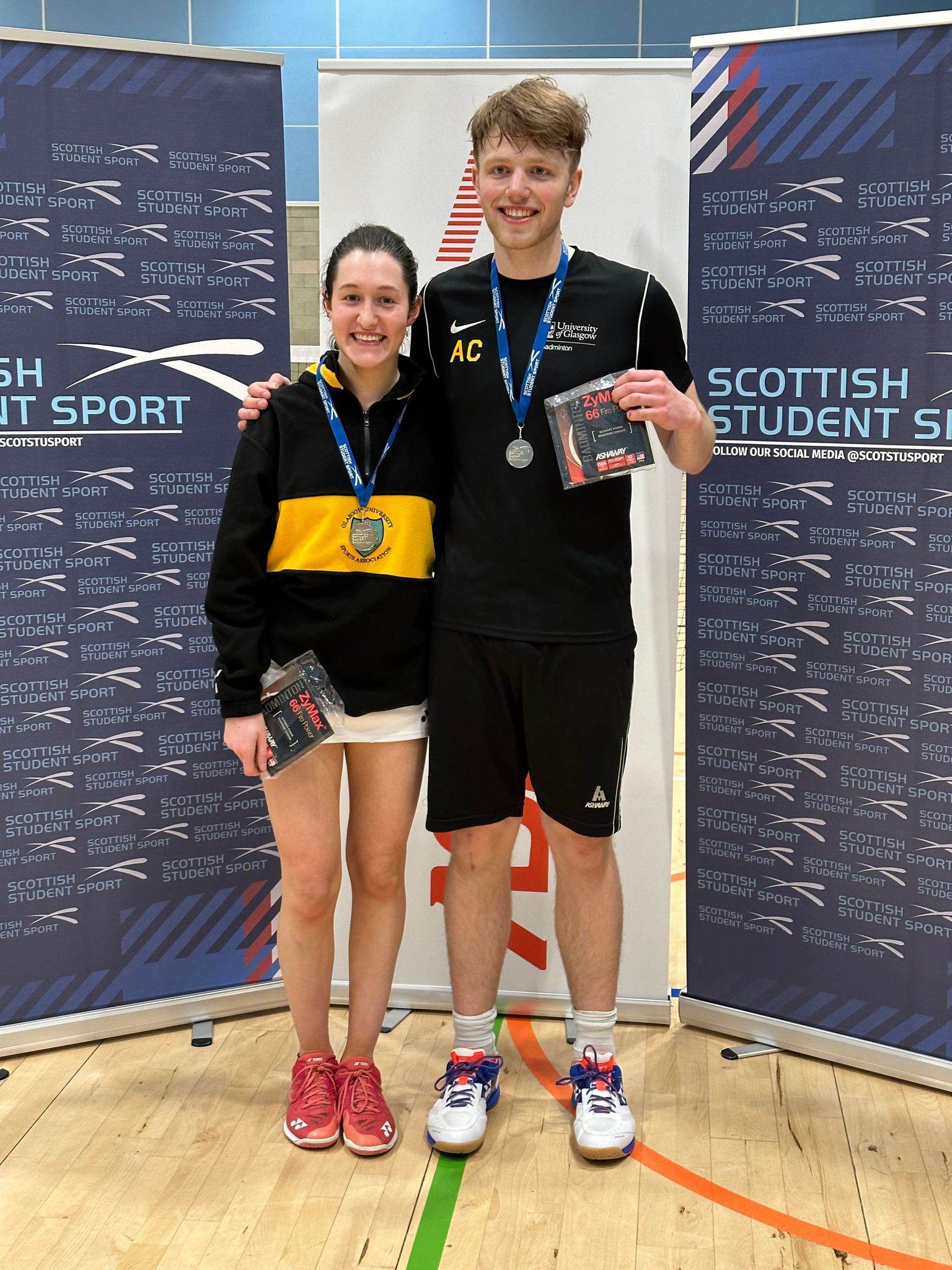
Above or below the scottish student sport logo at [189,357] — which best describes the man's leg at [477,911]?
below

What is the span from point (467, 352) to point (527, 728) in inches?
28.4

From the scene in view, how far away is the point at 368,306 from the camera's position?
6.70ft

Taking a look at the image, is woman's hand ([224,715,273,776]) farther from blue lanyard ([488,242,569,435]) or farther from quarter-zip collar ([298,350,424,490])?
blue lanyard ([488,242,569,435])

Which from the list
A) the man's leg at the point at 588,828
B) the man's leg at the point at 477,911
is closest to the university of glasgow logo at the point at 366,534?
the man's leg at the point at 588,828

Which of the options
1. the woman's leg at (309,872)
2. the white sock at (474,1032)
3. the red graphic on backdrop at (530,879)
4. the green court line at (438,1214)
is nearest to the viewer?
the green court line at (438,1214)

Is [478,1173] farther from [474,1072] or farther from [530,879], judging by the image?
[530,879]

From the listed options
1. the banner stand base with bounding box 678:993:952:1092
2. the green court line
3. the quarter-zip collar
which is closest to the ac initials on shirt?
the quarter-zip collar

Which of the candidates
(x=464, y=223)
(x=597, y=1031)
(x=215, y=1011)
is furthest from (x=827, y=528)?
(x=215, y=1011)

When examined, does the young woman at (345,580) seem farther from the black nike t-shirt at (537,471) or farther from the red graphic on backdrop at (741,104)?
the red graphic on backdrop at (741,104)

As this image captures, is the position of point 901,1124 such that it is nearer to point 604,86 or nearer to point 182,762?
point 182,762

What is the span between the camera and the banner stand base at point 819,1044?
2553 mm

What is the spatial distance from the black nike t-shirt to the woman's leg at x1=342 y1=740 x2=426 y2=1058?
289 mm

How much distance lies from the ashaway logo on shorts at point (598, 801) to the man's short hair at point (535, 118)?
117cm

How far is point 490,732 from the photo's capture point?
223 centimetres
